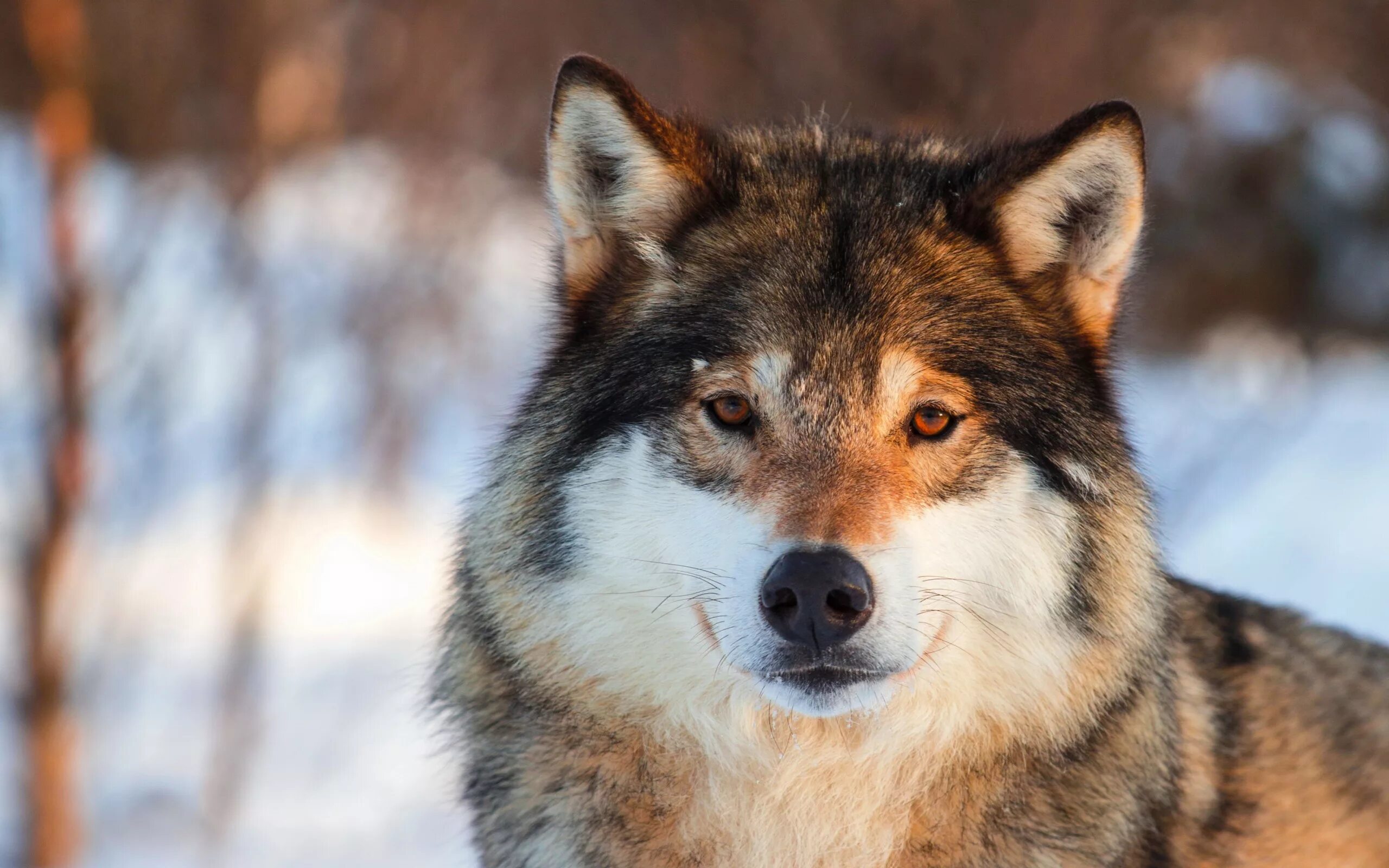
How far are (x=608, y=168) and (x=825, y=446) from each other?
2.83 ft

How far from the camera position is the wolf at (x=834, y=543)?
8.38 feet

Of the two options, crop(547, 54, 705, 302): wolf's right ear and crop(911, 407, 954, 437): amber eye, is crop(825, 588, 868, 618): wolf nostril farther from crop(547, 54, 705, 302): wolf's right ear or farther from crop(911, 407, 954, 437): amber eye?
crop(547, 54, 705, 302): wolf's right ear

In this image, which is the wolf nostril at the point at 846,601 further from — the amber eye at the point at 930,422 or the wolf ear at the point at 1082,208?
the wolf ear at the point at 1082,208

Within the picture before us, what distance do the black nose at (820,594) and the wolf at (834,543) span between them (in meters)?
0.01

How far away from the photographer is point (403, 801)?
31.4 ft

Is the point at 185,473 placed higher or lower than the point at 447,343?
lower

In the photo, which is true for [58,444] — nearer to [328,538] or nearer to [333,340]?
[333,340]

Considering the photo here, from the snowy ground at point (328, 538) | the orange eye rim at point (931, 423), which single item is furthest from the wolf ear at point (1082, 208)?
the snowy ground at point (328, 538)

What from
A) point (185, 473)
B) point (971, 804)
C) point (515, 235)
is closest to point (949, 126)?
point (971, 804)

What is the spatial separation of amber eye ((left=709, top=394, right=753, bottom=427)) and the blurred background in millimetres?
3128

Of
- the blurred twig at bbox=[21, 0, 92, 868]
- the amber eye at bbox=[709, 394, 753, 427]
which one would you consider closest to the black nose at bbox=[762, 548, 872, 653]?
the amber eye at bbox=[709, 394, 753, 427]

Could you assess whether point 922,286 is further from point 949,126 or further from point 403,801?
point 403,801

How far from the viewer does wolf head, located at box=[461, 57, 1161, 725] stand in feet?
8.15

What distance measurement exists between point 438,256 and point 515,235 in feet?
1.86
